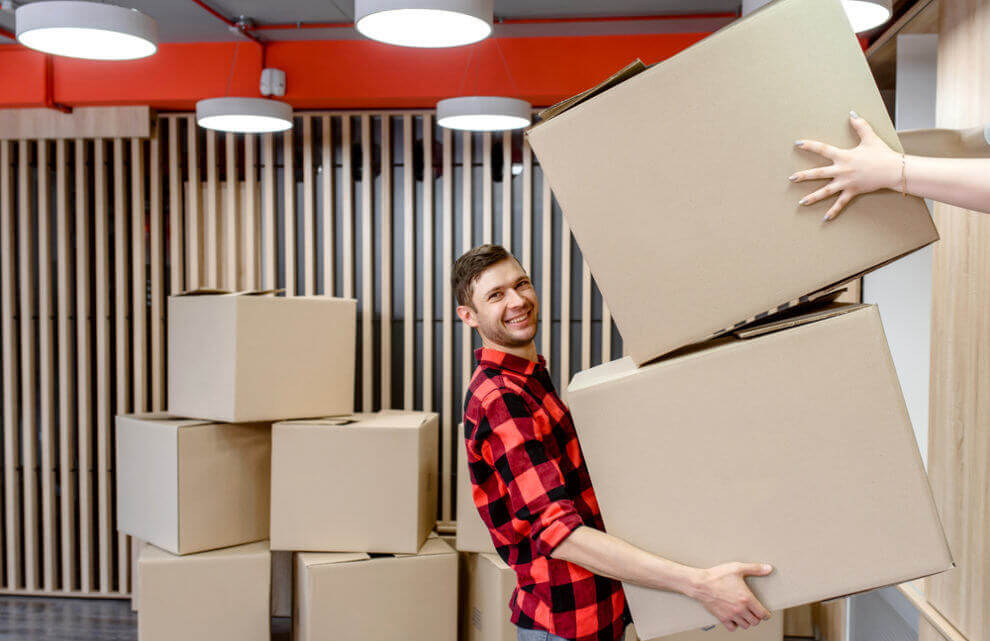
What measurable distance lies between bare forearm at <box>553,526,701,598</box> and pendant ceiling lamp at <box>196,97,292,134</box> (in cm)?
224

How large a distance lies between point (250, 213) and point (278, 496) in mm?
1475

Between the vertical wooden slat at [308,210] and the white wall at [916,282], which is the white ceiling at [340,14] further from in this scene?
the white wall at [916,282]

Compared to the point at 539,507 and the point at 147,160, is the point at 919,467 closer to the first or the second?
the point at 539,507

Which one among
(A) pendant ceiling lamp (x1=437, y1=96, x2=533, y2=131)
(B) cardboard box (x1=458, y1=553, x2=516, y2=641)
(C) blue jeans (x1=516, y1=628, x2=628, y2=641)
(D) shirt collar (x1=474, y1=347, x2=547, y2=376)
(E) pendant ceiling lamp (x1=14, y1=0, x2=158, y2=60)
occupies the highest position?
(E) pendant ceiling lamp (x1=14, y1=0, x2=158, y2=60)

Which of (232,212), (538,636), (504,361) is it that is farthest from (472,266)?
(232,212)

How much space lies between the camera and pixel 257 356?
2945mm

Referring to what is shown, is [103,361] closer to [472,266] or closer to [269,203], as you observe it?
[269,203]

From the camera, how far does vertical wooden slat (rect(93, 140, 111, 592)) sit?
155 inches

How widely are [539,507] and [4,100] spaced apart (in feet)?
11.6

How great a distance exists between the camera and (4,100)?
370 centimetres

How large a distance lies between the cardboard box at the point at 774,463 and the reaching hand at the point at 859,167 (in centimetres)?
17

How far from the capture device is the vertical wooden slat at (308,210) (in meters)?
3.83

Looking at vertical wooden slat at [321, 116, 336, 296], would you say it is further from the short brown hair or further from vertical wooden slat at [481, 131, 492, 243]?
the short brown hair

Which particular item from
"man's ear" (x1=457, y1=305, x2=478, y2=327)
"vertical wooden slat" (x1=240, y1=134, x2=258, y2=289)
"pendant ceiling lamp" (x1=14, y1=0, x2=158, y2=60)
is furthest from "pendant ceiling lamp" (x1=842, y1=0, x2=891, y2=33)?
"vertical wooden slat" (x1=240, y1=134, x2=258, y2=289)
